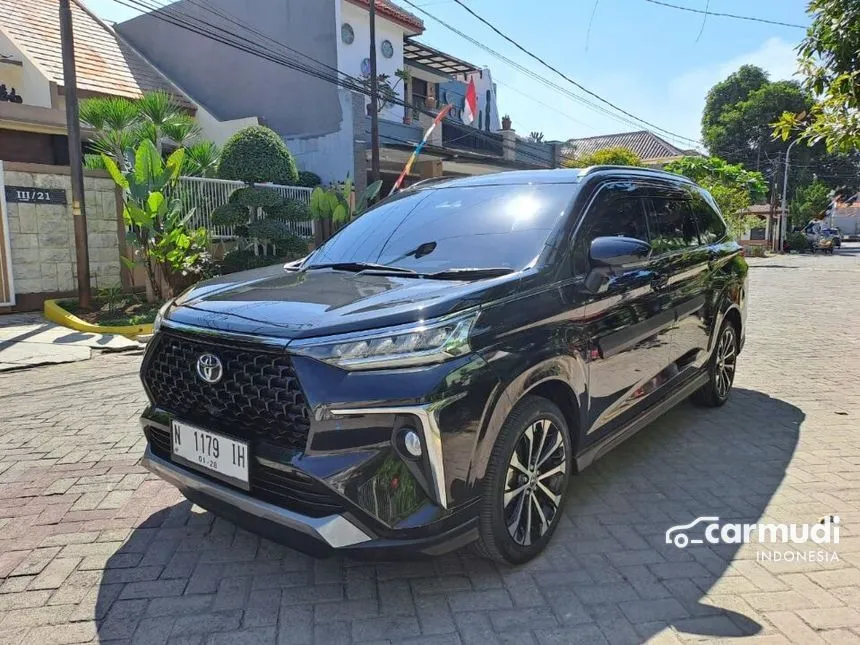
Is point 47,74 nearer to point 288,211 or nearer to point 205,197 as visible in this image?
point 205,197

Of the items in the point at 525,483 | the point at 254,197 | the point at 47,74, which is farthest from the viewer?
the point at 47,74

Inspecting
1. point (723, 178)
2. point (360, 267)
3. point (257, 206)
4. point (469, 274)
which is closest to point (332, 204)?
point (257, 206)

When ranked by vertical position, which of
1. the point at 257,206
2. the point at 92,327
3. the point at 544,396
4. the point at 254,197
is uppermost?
the point at 254,197

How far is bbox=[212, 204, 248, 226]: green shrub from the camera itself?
11.3m

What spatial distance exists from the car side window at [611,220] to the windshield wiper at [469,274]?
0.45 meters

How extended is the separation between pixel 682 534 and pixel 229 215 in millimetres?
10024

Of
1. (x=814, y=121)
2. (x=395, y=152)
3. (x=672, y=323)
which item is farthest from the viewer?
(x=395, y=152)

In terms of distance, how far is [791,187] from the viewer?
46000 millimetres

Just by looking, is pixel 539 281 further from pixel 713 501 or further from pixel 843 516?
pixel 843 516

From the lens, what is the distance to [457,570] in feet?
8.96

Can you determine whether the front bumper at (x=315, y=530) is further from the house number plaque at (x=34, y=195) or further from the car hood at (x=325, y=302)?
the house number plaque at (x=34, y=195)

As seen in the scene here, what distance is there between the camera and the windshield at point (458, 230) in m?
3.03

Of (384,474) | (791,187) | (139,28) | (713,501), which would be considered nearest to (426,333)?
(384,474)

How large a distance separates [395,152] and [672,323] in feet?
55.3
